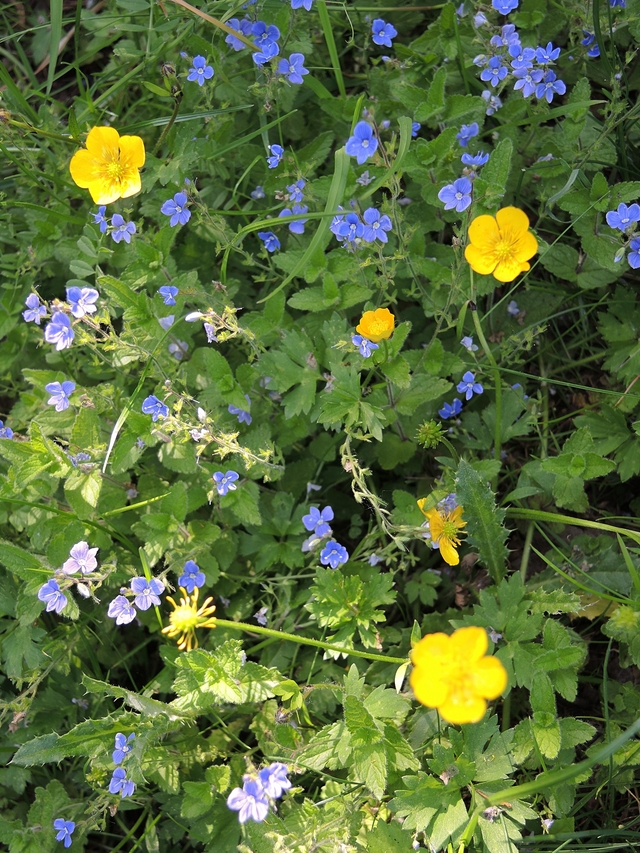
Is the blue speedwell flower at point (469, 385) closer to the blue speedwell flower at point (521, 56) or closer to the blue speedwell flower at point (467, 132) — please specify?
the blue speedwell flower at point (467, 132)

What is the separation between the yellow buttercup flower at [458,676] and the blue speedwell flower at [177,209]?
2050 millimetres

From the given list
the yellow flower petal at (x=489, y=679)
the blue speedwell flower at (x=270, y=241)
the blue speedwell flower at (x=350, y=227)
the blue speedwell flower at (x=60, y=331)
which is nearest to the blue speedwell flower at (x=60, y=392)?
the blue speedwell flower at (x=60, y=331)

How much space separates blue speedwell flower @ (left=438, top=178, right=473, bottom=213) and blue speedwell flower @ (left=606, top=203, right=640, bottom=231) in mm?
561

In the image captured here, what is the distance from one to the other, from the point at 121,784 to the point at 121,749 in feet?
0.40

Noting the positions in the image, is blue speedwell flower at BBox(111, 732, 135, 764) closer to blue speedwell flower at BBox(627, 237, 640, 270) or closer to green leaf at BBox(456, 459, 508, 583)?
green leaf at BBox(456, 459, 508, 583)

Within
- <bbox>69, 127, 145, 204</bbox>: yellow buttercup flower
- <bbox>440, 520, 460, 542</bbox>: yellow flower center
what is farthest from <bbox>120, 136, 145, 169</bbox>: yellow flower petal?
<bbox>440, 520, 460, 542</bbox>: yellow flower center

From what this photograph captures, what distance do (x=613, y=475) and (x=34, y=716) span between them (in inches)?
114

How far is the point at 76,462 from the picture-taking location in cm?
290

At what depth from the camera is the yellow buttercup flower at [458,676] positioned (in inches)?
68.4

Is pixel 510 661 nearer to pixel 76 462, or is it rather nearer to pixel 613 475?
pixel 613 475

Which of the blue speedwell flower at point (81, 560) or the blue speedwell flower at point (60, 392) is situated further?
the blue speedwell flower at point (60, 392)

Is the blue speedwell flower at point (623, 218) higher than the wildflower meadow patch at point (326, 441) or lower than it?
higher

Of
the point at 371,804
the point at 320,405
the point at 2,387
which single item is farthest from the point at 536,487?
the point at 2,387

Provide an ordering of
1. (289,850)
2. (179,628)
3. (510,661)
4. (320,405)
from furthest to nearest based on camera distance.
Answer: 1. (320,405)
2. (510,661)
3. (289,850)
4. (179,628)
